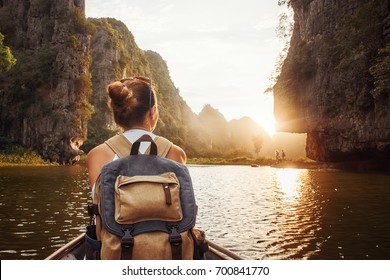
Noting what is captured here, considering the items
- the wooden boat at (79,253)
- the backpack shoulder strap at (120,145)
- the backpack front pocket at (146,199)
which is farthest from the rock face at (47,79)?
the backpack front pocket at (146,199)

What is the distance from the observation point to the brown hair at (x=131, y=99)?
3.21m

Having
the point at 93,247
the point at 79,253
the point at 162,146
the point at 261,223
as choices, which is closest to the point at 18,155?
the point at 261,223

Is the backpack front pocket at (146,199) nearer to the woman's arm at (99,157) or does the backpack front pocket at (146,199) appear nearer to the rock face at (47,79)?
the woman's arm at (99,157)

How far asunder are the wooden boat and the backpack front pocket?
2402 mm

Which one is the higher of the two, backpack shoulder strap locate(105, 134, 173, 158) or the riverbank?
backpack shoulder strap locate(105, 134, 173, 158)

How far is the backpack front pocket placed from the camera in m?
2.83

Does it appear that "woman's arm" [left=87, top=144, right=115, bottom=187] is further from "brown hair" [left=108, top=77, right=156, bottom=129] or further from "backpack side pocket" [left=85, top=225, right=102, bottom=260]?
"backpack side pocket" [left=85, top=225, right=102, bottom=260]

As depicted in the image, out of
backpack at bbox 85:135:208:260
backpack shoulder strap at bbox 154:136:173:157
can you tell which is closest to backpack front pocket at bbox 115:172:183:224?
backpack at bbox 85:135:208:260

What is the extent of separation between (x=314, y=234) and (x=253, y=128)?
158944 millimetres

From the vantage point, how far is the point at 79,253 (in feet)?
19.4

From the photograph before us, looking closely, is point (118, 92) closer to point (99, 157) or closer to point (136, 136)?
point (136, 136)

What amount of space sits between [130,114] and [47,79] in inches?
2475

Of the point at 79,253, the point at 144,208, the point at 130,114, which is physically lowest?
the point at 79,253

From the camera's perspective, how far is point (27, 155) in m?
54.2
